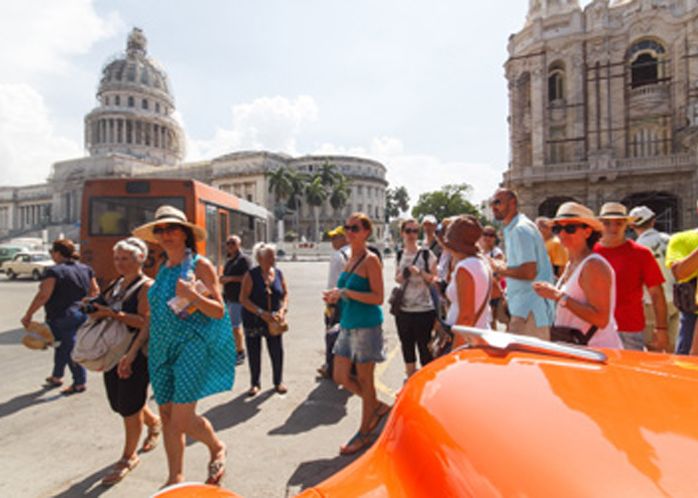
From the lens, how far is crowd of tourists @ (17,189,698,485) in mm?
2863

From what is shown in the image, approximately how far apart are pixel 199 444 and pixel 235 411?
2.41 feet

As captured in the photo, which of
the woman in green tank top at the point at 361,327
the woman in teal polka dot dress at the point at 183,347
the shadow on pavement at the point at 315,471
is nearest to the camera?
the woman in teal polka dot dress at the point at 183,347

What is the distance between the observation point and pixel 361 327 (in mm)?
3705

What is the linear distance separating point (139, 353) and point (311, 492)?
2.48 metres

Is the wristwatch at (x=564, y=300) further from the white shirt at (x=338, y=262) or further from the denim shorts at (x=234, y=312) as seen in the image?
the denim shorts at (x=234, y=312)

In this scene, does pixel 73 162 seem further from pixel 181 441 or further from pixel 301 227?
pixel 181 441

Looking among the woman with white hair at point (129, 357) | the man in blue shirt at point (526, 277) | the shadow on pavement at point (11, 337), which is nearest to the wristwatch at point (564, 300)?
the man in blue shirt at point (526, 277)

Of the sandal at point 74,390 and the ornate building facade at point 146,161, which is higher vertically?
the ornate building facade at point 146,161

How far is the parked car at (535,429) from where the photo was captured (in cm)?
93

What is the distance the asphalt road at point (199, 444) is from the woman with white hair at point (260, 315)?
0.26m

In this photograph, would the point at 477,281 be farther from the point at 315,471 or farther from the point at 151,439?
the point at 151,439

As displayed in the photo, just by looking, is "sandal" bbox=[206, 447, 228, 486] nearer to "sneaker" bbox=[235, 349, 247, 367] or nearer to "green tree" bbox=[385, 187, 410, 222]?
"sneaker" bbox=[235, 349, 247, 367]

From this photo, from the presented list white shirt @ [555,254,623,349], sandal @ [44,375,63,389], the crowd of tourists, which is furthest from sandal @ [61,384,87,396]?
white shirt @ [555,254,623,349]

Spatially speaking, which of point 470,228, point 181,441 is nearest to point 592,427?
point 470,228
